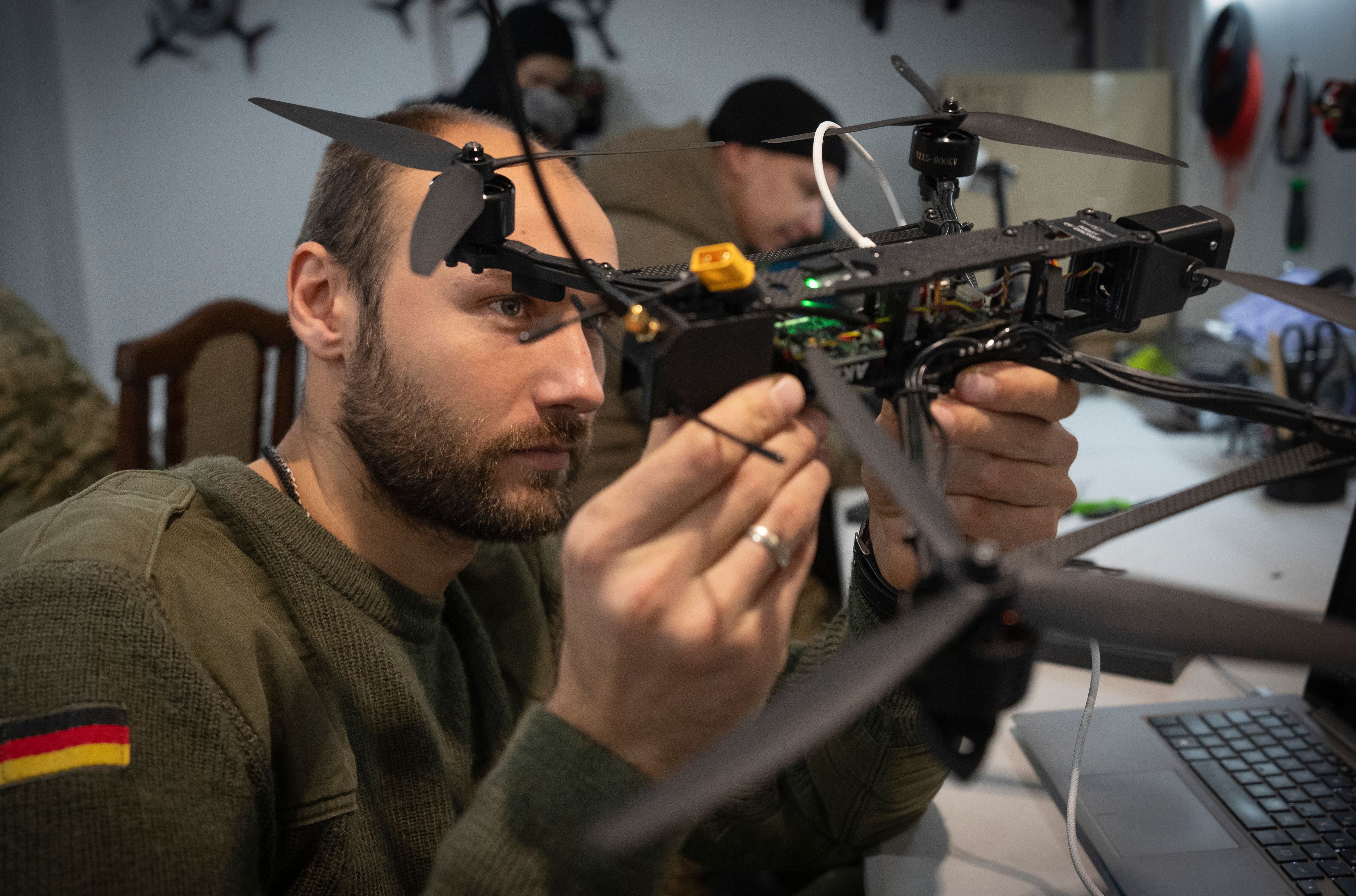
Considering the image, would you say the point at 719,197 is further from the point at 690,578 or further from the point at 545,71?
the point at 690,578

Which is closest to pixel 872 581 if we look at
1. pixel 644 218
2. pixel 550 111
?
pixel 644 218

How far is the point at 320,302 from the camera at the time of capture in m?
1.02

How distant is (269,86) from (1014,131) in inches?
140

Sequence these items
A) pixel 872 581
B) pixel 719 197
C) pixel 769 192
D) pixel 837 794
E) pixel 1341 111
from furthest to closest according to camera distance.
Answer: pixel 769 192, pixel 719 197, pixel 1341 111, pixel 837 794, pixel 872 581

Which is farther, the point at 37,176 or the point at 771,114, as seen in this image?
the point at 37,176

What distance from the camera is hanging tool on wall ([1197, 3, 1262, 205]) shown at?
2510 millimetres

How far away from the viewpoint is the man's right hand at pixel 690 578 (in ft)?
1.76

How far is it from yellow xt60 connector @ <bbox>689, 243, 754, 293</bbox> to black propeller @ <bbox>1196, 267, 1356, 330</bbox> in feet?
1.13

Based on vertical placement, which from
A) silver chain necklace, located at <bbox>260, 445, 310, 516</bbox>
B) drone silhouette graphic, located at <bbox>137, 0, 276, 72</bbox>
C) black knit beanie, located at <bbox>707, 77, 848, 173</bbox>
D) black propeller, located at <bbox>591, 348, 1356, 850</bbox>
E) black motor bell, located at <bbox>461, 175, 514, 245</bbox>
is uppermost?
drone silhouette graphic, located at <bbox>137, 0, 276, 72</bbox>

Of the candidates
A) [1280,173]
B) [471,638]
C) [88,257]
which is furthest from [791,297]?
[88,257]

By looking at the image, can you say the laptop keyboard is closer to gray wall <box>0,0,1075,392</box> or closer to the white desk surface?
the white desk surface

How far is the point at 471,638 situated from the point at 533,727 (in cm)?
48

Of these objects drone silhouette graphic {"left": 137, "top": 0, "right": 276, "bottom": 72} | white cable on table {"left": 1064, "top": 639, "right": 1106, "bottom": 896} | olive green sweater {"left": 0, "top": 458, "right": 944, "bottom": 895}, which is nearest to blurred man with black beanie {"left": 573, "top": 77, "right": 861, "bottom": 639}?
olive green sweater {"left": 0, "top": 458, "right": 944, "bottom": 895}

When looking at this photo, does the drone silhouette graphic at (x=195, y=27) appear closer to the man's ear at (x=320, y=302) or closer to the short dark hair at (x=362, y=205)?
the short dark hair at (x=362, y=205)
